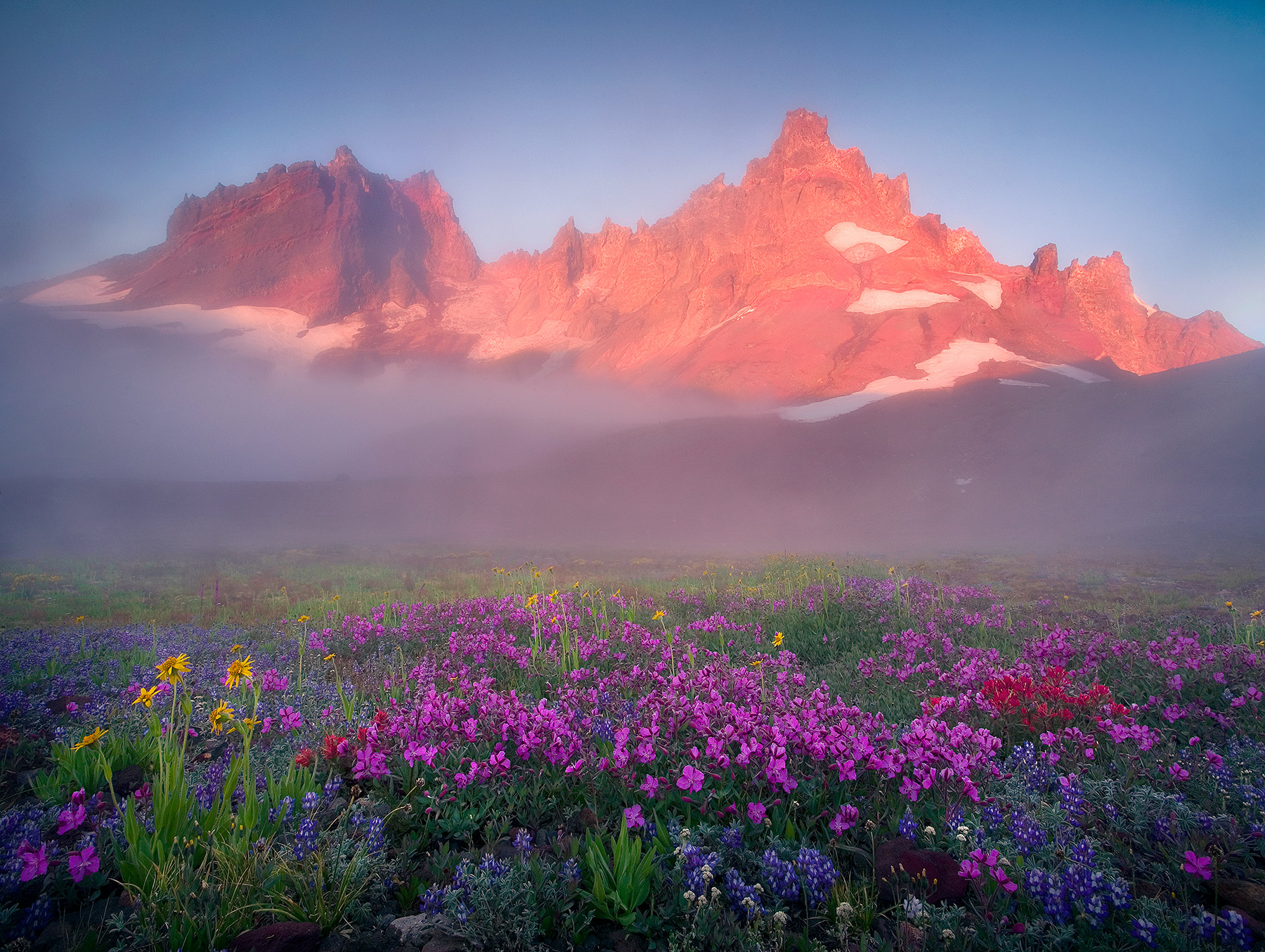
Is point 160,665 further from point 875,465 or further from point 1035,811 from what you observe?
point 875,465

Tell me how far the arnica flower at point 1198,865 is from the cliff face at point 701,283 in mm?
74313

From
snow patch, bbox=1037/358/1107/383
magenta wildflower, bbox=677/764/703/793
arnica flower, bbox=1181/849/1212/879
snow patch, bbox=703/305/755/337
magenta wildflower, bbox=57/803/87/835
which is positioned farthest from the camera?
snow patch, bbox=703/305/755/337

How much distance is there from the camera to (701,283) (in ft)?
363

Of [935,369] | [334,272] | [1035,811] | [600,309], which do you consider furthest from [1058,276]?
[334,272]

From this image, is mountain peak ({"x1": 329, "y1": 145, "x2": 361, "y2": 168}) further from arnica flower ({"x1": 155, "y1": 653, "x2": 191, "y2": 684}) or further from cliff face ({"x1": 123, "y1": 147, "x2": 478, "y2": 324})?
arnica flower ({"x1": 155, "y1": 653, "x2": 191, "y2": 684})

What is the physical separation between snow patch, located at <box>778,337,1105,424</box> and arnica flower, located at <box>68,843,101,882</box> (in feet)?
211

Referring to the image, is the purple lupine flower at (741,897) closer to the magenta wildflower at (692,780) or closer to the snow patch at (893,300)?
the magenta wildflower at (692,780)

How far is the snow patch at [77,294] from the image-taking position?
132 meters

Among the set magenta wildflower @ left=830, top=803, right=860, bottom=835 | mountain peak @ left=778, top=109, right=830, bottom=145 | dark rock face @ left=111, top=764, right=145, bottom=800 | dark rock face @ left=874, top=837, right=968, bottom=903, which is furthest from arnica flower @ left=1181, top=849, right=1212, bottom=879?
mountain peak @ left=778, top=109, right=830, bottom=145

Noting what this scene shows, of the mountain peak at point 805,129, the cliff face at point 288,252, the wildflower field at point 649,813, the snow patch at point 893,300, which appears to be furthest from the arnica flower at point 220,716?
the cliff face at point 288,252

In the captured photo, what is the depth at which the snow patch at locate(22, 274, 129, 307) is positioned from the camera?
13188 centimetres

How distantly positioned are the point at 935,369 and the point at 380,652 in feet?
250

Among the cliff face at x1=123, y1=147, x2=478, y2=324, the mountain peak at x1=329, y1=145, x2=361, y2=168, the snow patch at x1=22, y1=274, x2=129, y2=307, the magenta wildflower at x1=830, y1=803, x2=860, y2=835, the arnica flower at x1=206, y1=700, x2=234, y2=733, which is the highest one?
the mountain peak at x1=329, y1=145, x2=361, y2=168

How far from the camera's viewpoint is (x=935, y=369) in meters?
69.0
